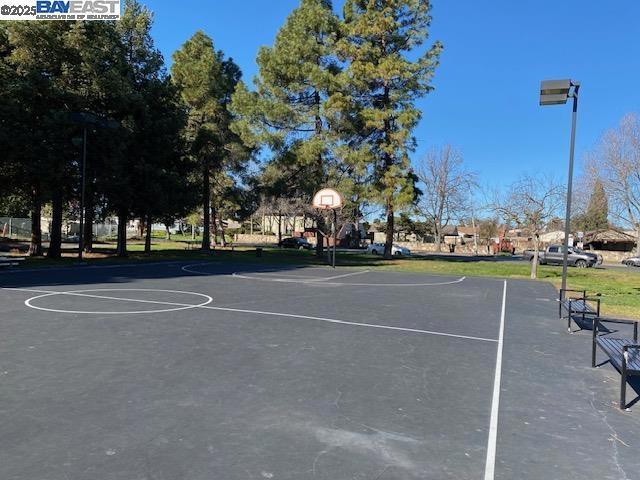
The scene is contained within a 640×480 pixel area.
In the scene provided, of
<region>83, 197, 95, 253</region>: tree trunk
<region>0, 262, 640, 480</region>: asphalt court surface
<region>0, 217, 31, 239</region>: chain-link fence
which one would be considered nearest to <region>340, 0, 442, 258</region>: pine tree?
<region>83, 197, 95, 253</region>: tree trunk

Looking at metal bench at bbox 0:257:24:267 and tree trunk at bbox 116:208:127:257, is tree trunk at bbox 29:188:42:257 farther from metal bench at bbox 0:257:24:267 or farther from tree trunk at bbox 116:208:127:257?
metal bench at bbox 0:257:24:267

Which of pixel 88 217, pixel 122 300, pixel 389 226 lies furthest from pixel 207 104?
pixel 122 300

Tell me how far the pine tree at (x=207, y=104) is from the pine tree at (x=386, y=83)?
34.9 ft

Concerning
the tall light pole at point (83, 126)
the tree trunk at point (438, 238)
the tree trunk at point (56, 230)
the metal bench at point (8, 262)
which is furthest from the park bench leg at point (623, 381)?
the tree trunk at point (438, 238)

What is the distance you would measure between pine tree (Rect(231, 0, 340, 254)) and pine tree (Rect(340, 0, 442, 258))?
6.40ft

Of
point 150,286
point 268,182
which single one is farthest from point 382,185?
point 150,286

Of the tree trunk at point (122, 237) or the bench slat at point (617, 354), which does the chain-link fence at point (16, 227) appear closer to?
the tree trunk at point (122, 237)

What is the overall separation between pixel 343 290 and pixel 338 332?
751 centimetres

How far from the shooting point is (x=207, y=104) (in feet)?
134

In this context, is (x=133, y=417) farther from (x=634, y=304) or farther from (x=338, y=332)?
(x=634, y=304)

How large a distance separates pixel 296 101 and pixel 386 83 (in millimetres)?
6896

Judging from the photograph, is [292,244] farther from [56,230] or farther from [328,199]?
[56,230]

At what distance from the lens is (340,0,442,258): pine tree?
34000mm

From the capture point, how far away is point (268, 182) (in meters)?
36.8
